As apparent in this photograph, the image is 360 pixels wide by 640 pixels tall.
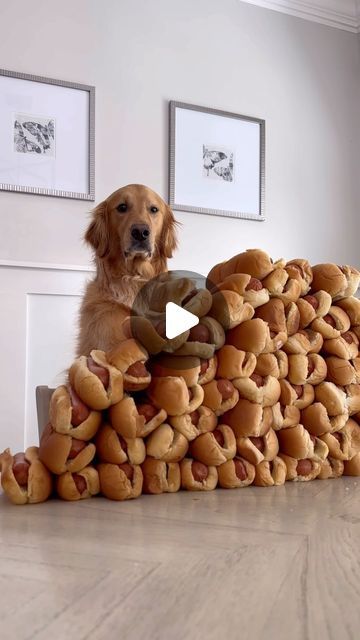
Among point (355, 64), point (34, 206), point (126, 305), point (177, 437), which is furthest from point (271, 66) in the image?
point (177, 437)

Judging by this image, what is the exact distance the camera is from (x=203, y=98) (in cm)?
241

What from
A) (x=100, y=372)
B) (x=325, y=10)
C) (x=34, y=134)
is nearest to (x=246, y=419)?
(x=100, y=372)

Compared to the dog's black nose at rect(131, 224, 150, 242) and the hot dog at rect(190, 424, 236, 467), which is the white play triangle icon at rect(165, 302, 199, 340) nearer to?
the hot dog at rect(190, 424, 236, 467)

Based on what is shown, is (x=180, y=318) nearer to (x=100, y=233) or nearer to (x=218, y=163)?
(x=100, y=233)

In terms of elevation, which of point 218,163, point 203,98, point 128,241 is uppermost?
point 203,98

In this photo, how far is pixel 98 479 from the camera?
0.50 meters

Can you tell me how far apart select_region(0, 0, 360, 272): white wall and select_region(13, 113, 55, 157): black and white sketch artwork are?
0.16m

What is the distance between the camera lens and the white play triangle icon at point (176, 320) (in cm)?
51

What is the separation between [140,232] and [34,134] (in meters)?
0.94

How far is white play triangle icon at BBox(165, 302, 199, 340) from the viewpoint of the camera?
1.68 feet

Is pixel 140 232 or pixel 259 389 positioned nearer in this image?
pixel 259 389

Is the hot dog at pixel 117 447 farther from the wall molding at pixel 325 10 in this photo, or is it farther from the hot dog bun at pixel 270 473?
the wall molding at pixel 325 10

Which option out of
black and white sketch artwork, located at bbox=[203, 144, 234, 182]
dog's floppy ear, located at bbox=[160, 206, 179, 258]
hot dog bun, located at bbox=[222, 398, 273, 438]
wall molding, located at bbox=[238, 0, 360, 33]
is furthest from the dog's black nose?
wall molding, located at bbox=[238, 0, 360, 33]

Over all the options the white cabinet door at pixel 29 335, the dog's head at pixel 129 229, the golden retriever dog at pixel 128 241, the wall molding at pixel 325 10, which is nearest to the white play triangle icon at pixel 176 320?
the golden retriever dog at pixel 128 241
